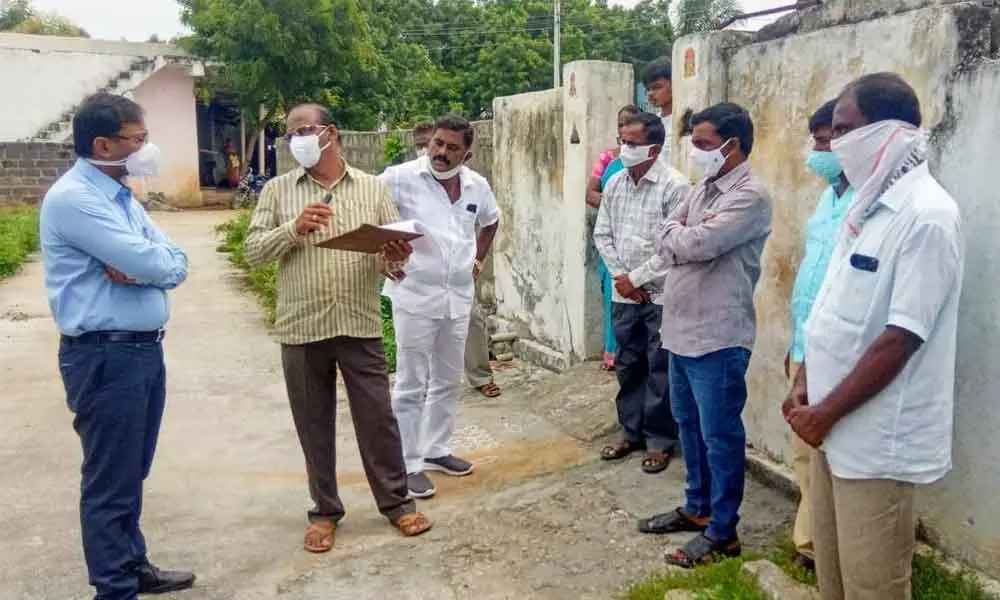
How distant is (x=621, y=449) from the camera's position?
483 cm

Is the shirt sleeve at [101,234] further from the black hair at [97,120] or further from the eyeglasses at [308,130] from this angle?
the eyeglasses at [308,130]

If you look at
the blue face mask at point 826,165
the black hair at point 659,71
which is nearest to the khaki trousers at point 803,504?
the blue face mask at point 826,165

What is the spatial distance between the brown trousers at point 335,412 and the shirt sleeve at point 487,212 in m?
1.14

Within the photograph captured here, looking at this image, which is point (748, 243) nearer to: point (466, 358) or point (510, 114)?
point (466, 358)

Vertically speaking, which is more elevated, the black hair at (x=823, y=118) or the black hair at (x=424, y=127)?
the black hair at (x=424, y=127)

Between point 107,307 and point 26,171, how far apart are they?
19.2m

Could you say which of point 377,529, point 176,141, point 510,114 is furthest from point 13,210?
point 377,529

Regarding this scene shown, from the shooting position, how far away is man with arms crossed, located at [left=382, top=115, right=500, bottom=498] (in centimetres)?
444

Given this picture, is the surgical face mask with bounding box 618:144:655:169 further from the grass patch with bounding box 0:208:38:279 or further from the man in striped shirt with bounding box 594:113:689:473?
the grass patch with bounding box 0:208:38:279

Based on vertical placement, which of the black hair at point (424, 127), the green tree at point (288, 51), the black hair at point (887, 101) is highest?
the green tree at point (288, 51)

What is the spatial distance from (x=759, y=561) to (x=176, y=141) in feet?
71.2

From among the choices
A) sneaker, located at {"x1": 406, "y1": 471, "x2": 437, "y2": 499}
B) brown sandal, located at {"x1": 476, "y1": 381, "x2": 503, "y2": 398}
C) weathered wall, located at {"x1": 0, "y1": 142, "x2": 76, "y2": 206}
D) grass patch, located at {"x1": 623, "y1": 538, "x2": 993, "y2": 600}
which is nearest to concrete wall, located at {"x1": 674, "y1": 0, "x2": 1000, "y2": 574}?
grass patch, located at {"x1": 623, "y1": 538, "x2": 993, "y2": 600}

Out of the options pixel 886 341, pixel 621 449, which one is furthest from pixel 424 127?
pixel 886 341

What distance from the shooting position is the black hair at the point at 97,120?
3217mm
